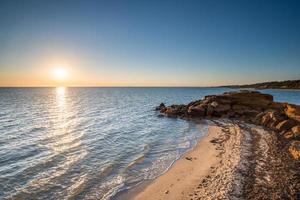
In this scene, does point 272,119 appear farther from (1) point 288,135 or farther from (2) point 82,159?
(2) point 82,159

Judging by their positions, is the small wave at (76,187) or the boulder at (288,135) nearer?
the small wave at (76,187)

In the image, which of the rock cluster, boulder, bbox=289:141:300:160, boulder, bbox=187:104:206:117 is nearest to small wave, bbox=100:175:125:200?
boulder, bbox=289:141:300:160

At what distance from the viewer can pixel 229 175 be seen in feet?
37.2

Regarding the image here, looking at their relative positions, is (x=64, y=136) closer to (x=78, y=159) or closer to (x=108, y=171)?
(x=78, y=159)

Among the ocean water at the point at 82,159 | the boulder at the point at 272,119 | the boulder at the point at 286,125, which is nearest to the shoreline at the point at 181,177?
the ocean water at the point at 82,159

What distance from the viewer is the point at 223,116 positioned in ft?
113

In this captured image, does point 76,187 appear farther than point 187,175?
No

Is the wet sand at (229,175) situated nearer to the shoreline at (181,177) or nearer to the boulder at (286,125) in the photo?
the shoreline at (181,177)

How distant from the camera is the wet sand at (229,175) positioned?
31.3 ft

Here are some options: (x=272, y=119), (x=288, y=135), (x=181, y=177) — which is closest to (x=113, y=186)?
(x=181, y=177)

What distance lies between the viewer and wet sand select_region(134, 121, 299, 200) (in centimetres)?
954

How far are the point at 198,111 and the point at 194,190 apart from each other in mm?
26518

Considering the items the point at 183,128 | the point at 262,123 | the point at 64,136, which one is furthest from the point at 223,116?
the point at 64,136

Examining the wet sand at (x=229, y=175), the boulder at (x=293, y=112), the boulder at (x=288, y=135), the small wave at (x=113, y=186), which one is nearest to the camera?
the wet sand at (x=229, y=175)
